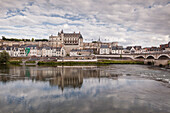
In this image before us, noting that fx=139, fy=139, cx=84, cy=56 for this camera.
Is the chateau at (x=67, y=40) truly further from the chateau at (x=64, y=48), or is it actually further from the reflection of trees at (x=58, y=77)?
the reflection of trees at (x=58, y=77)

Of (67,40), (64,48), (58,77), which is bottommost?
(58,77)

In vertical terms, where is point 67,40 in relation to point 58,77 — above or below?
above

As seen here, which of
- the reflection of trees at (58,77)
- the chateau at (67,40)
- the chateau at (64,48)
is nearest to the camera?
the reflection of trees at (58,77)

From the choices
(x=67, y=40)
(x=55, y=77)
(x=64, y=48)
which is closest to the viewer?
(x=55, y=77)

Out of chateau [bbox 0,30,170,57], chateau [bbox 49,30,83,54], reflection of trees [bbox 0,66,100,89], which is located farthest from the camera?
chateau [bbox 49,30,83,54]

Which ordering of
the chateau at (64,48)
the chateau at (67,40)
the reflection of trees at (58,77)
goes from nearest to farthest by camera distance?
the reflection of trees at (58,77) → the chateau at (64,48) → the chateau at (67,40)

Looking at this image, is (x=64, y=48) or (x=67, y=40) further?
(x=67, y=40)

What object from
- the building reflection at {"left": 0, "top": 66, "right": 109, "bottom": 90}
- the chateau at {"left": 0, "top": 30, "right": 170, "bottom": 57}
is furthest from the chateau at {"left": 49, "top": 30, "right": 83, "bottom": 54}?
the building reflection at {"left": 0, "top": 66, "right": 109, "bottom": 90}

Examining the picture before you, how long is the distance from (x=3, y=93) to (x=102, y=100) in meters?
8.82

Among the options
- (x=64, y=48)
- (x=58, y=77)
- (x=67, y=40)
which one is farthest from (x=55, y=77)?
(x=67, y=40)

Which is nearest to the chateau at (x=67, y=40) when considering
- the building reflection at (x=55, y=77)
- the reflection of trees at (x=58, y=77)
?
the building reflection at (x=55, y=77)

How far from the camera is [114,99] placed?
1139 centimetres

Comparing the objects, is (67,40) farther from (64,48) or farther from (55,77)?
(55,77)

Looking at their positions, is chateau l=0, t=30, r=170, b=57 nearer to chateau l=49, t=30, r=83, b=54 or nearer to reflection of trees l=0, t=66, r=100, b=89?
chateau l=49, t=30, r=83, b=54
